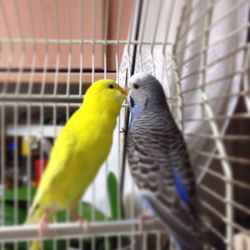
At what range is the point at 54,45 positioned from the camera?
1.93 feet

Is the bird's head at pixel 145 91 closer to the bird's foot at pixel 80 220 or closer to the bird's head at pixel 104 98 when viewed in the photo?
the bird's head at pixel 104 98

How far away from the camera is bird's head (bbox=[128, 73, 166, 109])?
46cm

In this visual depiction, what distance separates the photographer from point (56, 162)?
37 centimetres

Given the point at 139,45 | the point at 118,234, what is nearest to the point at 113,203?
the point at 118,234

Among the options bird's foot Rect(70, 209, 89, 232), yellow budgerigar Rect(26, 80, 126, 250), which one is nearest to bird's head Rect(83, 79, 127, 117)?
yellow budgerigar Rect(26, 80, 126, 250)

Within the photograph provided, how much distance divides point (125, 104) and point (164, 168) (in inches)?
4.6

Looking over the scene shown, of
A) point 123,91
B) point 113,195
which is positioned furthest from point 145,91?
point 113,195

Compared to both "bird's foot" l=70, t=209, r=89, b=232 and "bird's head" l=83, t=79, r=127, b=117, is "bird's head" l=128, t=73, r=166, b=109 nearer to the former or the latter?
"bird's head" l=83, t=79, r=127, b=117

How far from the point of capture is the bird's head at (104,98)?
413 millimetres

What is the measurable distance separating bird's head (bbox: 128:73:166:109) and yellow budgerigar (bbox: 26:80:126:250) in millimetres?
64

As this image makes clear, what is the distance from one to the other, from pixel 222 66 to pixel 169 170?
28 centimetres

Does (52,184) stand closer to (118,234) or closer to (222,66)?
(118,234)

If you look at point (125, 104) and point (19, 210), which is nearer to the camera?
point (19, 210)

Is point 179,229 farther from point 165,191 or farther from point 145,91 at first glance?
point 145,91
